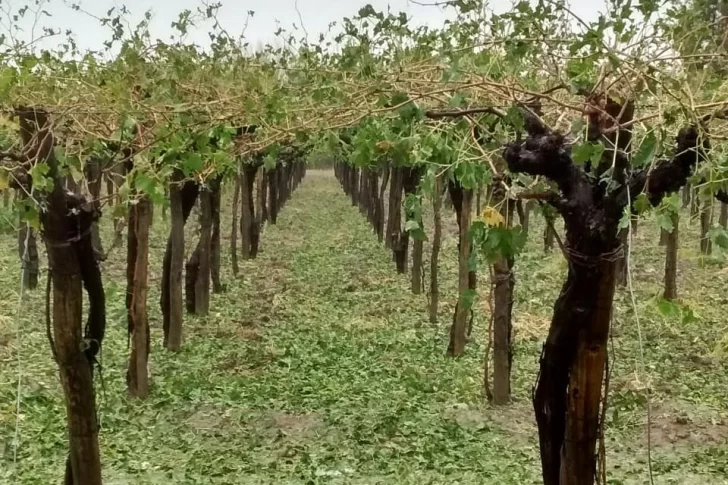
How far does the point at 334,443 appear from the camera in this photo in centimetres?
616

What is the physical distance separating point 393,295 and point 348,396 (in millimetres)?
4858

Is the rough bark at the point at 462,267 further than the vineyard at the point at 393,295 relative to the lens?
Yes

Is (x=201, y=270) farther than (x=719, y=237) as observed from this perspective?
Yes

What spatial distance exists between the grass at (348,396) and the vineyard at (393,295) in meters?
0.04

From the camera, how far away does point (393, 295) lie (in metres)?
12.1

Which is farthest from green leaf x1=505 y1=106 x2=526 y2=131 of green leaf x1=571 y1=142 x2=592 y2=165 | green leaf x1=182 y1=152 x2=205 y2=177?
green leaf x1=182 y1=152 x2=205 y2=177

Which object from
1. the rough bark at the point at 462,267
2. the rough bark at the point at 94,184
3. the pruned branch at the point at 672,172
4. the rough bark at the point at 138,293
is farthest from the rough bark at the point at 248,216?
the pruned branch at the point at 672,172

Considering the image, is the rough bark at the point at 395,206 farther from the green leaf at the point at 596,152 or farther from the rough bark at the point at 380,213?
the green leaf at the point at 596,152

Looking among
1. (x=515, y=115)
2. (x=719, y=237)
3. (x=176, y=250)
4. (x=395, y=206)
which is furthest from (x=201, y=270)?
(x=719, y=237)

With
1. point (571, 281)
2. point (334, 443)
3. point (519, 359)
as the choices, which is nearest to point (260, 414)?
point (334, 443)

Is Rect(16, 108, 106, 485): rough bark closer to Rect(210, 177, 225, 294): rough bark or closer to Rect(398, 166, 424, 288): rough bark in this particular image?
Rect(210, 177, 225, 294): rough bark

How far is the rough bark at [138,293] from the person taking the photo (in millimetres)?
6902

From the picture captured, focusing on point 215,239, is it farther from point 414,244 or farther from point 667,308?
point 667,308

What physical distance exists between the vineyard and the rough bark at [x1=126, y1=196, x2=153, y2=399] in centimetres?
3
